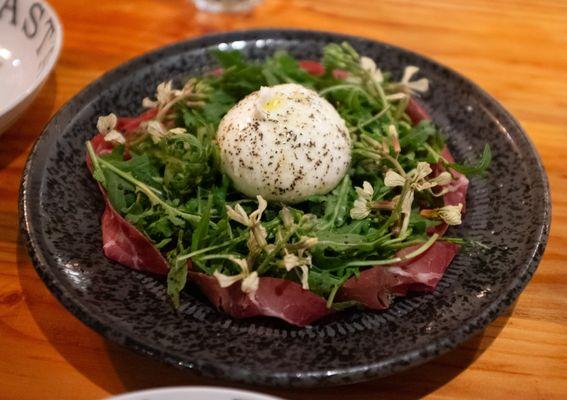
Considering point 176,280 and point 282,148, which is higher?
point 282,148

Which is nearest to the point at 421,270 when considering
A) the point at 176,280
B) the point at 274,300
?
the point at 274,300

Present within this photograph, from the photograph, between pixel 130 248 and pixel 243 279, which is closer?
pixel 243 279

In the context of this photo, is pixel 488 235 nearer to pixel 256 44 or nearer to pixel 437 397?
pixel 437 397

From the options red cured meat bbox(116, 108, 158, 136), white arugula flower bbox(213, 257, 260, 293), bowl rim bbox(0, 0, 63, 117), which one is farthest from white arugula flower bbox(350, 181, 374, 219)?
bowl rim bbox(0, 0, 63, 117)

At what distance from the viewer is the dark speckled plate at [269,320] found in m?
1.20

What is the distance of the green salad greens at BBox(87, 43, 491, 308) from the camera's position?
138 centimetres

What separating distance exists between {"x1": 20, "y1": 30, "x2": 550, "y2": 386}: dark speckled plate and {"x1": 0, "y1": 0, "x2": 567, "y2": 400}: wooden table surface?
11 centimetres

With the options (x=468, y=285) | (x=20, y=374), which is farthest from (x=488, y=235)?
(x=20, y=374)

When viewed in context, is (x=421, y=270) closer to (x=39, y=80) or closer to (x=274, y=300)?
(x=274, y=300)

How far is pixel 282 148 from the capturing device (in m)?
1.55

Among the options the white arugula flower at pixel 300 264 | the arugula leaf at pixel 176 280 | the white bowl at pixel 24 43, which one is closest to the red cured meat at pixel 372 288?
the white arugula flower at pixel 300 264

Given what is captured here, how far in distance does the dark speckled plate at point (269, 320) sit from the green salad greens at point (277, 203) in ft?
0.31

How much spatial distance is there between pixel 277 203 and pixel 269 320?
35 cm

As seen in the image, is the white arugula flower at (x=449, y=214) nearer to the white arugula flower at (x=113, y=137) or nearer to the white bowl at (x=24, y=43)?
the white arugula flower at (x=113, y=137)
